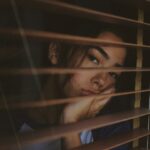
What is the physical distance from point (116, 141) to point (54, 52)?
0.48m

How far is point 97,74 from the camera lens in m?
1.38

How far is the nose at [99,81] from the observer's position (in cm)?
137

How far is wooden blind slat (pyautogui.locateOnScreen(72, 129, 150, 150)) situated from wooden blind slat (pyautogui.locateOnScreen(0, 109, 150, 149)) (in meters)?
0.10

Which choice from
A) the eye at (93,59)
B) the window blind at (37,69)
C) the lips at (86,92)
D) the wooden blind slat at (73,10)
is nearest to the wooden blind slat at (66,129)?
the window blind at (37,69)

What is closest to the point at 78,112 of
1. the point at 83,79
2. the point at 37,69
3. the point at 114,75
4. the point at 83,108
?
the point at 83,108

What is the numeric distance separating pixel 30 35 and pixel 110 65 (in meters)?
0.55

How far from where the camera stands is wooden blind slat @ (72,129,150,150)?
4.33 feet

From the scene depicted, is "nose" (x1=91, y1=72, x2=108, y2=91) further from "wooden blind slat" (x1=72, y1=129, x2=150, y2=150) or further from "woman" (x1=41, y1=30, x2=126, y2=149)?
"wooden blind slat" (x1=72, y1=129, x2=150, y2=150)

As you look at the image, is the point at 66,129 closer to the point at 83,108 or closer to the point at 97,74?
the point at 83,108

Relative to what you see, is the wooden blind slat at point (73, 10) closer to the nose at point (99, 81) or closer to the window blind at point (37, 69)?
the window blind at point (37, 69)

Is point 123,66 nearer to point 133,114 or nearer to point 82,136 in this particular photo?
point 133,114

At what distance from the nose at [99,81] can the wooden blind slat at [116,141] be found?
0.23 m

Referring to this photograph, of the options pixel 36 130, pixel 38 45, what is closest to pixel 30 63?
pixel 38 45

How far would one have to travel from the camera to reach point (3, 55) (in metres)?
1.02
